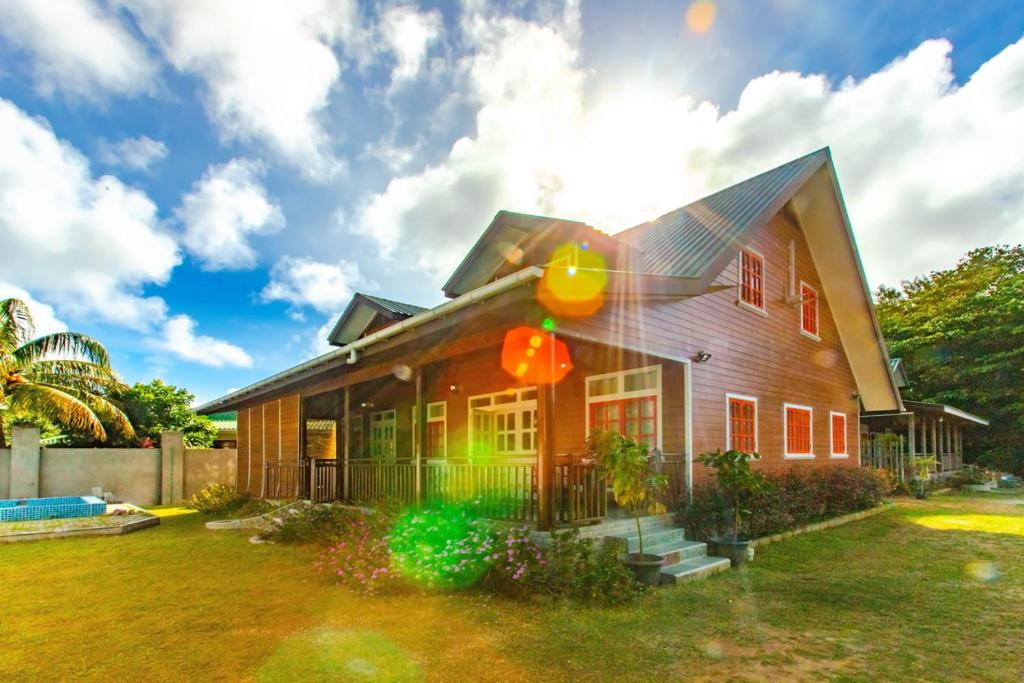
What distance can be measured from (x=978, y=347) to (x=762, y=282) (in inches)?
904

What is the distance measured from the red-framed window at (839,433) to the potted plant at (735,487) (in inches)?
275

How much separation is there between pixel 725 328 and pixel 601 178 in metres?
3.94

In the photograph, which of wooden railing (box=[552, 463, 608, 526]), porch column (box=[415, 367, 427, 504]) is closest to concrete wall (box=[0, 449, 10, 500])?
porch column (box=[415, 367, 427, 504])

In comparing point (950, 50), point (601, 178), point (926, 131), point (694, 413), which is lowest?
point (694, 413)

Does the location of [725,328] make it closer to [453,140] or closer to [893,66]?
[893,66]

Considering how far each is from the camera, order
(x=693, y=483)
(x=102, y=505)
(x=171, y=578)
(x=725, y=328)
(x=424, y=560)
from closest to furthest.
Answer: (x=424, y=560) → (x=171, y=578) → (x=693, y=483) → (x=725, y=328) → (x=102, y=505)

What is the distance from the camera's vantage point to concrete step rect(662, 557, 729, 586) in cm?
626

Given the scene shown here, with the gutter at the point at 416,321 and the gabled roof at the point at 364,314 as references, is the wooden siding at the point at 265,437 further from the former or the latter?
the gabled roof at the point at 364,314

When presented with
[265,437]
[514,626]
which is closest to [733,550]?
[514,626]

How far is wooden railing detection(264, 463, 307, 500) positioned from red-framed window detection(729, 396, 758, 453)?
28.1ft

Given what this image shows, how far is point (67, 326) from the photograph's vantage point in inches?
676

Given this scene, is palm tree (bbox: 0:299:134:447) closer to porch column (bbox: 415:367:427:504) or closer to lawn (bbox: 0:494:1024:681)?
lawn (bbox: 0:494:1024:681)

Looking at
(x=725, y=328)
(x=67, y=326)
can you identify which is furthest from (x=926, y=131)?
(x=67, y=326)

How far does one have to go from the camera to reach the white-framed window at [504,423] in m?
11.0
